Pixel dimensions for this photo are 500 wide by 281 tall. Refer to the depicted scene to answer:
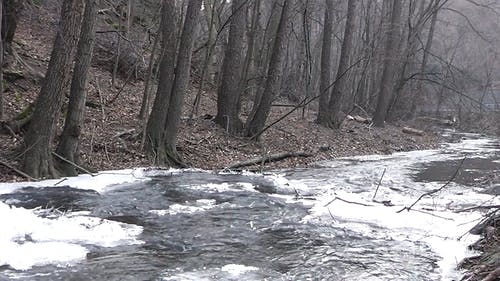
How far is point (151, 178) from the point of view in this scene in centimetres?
1203

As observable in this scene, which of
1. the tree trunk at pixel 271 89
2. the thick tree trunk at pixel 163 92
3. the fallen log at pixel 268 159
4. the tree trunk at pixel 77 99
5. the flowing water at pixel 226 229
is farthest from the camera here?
the tree trunk at pixel 271 89

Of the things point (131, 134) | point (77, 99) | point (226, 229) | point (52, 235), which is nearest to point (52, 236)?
point (52, 235)

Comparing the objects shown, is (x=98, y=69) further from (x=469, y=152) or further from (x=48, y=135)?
(x=469, y=152)

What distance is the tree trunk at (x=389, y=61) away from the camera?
1077 inches

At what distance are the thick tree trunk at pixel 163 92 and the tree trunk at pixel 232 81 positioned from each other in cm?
352

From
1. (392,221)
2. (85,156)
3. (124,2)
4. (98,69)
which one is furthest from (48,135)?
(124,2)

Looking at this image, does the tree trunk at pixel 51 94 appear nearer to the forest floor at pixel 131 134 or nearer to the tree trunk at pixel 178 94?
the forest floor at pixel 131 134

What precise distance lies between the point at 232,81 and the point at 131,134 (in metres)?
4.87

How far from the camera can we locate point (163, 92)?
14406mm

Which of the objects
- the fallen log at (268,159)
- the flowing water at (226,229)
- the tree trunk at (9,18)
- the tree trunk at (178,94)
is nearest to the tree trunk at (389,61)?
the fallen log at (268,159)

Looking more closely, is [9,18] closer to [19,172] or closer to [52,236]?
[19,172]

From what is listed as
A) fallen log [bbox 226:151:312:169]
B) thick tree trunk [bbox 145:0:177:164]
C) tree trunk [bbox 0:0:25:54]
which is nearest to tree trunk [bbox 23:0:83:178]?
thick tree trunk [bbox 145:0:177:164]

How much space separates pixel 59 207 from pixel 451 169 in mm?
13123

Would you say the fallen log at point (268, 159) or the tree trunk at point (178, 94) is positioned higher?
the tree trunk at point (178, 94)
